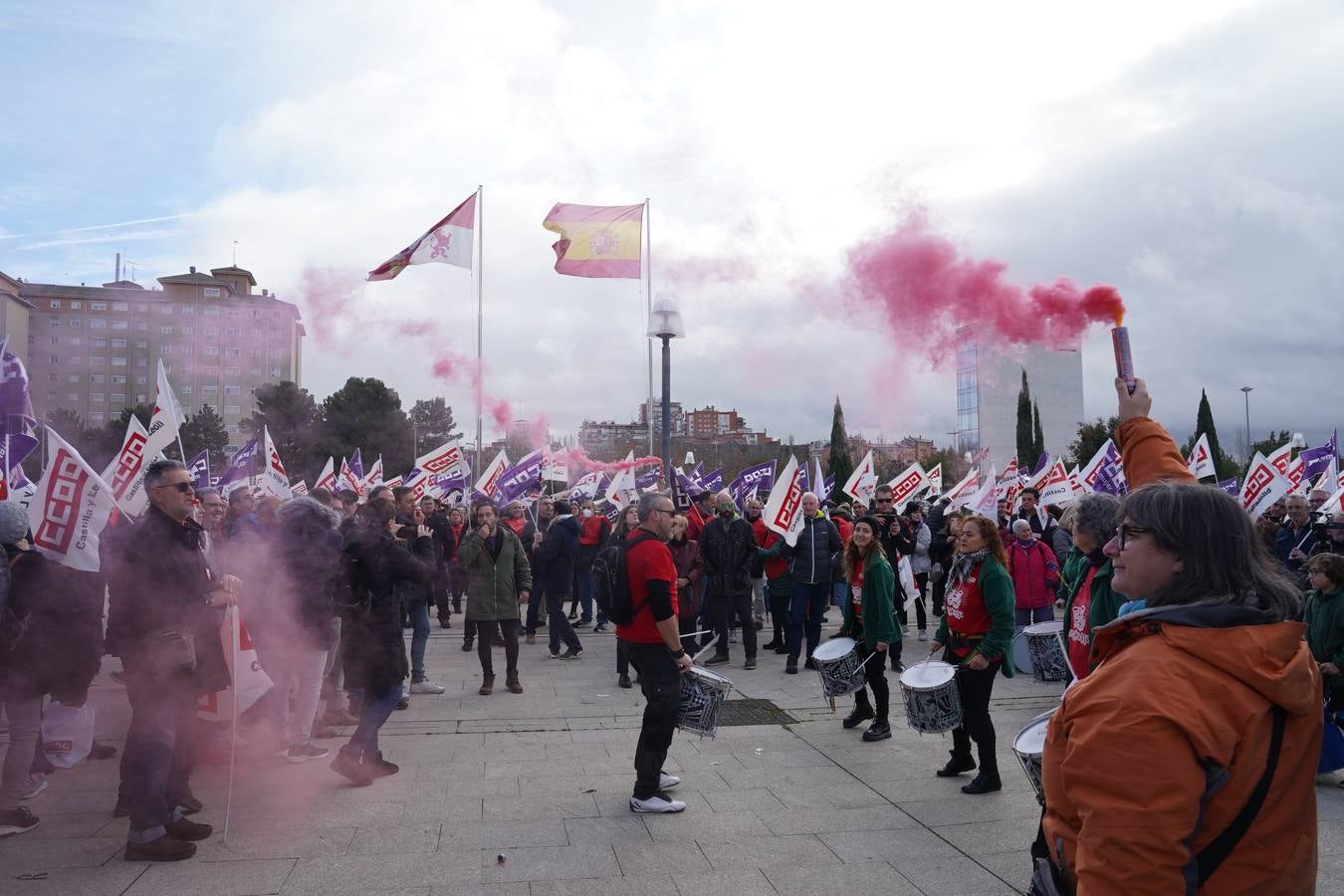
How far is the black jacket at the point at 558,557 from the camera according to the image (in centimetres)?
1173

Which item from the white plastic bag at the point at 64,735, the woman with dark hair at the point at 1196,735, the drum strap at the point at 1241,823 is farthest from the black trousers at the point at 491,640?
the drum strap at the point at 1241,823

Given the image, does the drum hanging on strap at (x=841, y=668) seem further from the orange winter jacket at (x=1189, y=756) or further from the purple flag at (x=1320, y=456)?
the purple flag at (x=1320, y=456)

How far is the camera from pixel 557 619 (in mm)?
11539

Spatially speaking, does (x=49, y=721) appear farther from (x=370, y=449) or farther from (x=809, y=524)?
(x=370, y=449)

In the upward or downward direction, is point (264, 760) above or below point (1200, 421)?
below

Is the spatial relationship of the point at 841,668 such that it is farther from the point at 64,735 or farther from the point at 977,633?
the point at 64,735

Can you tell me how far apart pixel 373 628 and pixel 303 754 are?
1261 millimetres

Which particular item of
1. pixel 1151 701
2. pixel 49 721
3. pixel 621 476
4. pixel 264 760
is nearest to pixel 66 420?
pixel 49 721

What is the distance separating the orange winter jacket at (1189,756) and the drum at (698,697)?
4.00m

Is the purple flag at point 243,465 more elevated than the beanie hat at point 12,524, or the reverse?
the purple flag at point 243,465

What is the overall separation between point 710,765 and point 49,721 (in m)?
4.61

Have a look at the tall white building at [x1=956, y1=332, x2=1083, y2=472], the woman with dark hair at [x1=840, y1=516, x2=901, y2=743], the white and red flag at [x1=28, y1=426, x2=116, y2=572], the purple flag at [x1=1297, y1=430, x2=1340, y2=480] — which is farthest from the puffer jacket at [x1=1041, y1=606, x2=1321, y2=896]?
the tall white building at [x1=956, y1=332, x2=1083, y2=472]

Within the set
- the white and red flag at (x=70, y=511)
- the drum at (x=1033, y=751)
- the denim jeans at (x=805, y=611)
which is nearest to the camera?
the drum at (x=1033, y=751)

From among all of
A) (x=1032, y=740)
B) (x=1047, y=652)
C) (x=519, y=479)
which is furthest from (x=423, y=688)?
(x=519, y=479)
